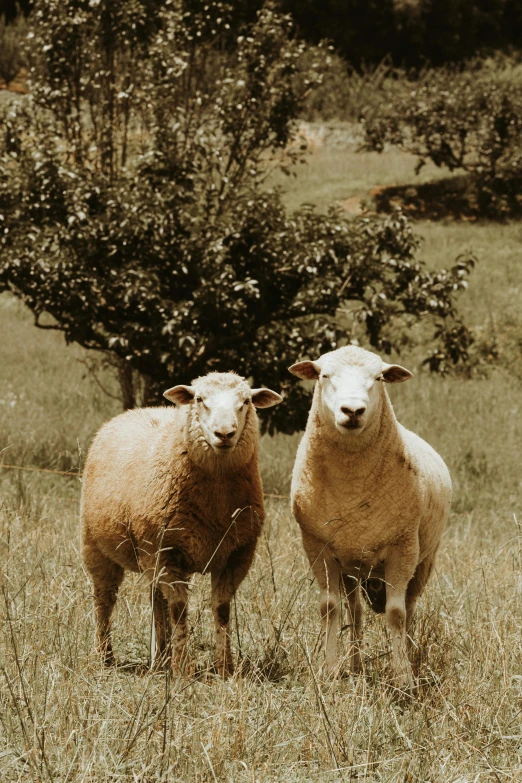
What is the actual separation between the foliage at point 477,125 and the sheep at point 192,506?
1818cm

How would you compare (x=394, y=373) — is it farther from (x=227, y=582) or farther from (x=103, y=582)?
(x=103, y=582)

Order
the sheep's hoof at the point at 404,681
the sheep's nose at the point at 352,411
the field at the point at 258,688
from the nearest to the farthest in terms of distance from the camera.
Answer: the field at the point at 258,688 < the sheep's nose at the point at 352,411 < the sheep's hoof at the point at 404,681

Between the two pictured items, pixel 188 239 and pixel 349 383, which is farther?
pixel 188 239

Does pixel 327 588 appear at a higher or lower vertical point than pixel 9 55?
lower

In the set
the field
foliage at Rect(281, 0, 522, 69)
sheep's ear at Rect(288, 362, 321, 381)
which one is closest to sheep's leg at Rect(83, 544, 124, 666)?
the field

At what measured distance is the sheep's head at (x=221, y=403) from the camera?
397 centimetres

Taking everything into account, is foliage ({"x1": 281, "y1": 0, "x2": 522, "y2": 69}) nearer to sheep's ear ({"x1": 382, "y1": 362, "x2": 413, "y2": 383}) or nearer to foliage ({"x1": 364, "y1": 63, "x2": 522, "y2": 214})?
foliage ({"x1": 364, "y1": 63, "x2": 522, "y2": 214})

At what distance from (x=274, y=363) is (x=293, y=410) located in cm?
44

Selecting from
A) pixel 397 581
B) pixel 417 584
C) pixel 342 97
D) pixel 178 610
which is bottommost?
pixel 417 584

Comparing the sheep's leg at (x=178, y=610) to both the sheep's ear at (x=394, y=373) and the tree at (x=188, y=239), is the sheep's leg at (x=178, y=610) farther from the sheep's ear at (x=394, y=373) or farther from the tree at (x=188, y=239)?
the tree at (x=188, y=239)

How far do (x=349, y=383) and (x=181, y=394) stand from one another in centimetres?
80

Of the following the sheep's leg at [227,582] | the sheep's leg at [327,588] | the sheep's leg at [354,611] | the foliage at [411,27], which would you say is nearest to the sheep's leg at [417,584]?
the sheep's leg at [354,611]

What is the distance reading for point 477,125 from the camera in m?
21.2

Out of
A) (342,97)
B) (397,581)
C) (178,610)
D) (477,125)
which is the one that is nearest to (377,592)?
(397,581)
